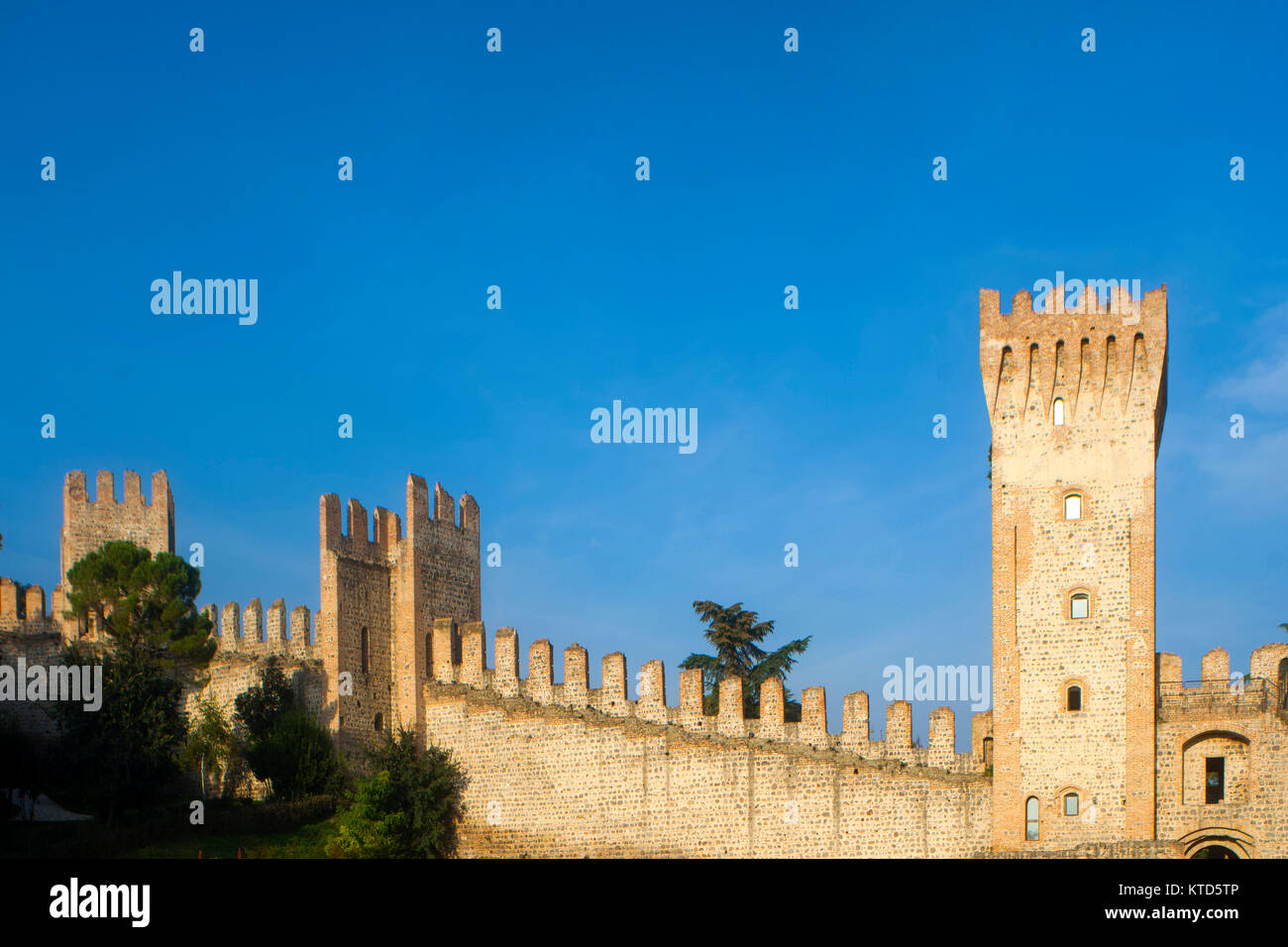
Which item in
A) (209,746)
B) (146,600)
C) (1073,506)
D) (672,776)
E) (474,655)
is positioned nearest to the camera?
(1073,506)

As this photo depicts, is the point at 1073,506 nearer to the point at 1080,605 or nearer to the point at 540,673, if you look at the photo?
the point at 1080,605

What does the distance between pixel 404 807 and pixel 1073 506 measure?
16780mm

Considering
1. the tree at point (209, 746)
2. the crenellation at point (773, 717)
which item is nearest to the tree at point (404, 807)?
the tree at point (209, 746)

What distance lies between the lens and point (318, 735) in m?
36.8

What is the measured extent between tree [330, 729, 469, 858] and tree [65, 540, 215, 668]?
6.17 metres

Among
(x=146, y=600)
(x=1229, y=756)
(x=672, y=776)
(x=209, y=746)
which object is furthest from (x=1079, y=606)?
(x=146, y=600)

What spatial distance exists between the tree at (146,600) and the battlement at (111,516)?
4.09 m

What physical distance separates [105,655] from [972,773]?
69.8 ft

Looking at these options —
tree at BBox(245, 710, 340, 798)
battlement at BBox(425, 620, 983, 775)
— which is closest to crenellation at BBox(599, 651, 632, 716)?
battlement at BBox(425, 620, 983, 775)

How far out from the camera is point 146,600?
3828 centimetres

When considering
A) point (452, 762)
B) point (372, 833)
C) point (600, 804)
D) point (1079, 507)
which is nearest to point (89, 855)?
point (372, 833)

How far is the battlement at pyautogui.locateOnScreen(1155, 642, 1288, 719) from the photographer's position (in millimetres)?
29312

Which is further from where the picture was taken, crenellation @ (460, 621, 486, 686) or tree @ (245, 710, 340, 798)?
crenellation @ (460, 621, 486, 686)

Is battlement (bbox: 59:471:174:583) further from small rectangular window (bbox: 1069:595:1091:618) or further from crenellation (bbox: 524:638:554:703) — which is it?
small rectangular window (bbox: 1069:595:1091:618)
